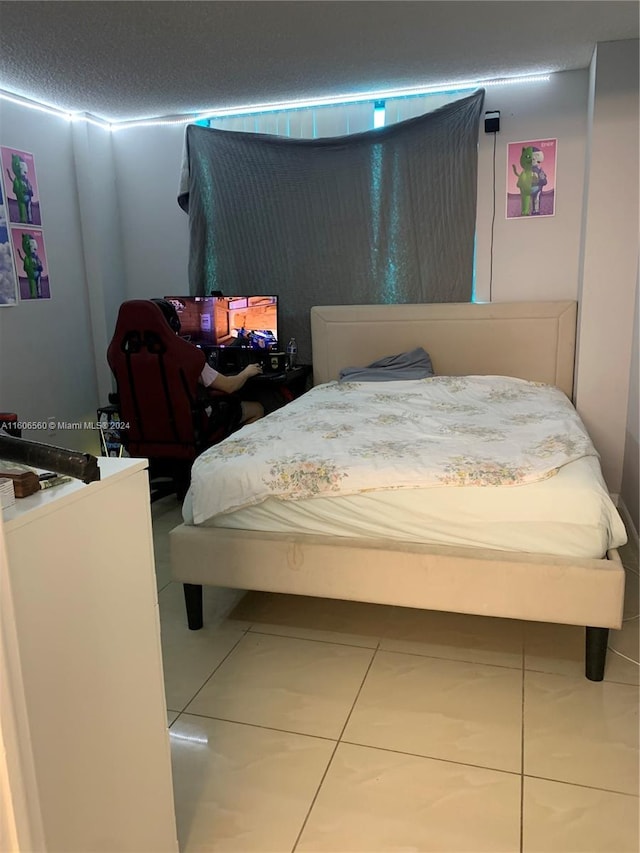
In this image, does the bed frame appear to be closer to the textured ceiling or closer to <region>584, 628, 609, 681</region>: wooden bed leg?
<region>584, 628, 609, 681</region>: wooden bed leg

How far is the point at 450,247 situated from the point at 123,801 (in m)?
3.63

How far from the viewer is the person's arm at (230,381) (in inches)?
142

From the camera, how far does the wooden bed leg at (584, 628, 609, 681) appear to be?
2.11 meters

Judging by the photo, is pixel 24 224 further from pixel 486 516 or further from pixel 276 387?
pixel 486 516

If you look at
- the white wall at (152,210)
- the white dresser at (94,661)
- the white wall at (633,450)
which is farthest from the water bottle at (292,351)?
the white dresser at (94,661)

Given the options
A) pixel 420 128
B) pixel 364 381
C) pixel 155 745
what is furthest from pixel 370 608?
pixel 420 128

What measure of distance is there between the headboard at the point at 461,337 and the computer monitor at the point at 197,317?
2.35ft

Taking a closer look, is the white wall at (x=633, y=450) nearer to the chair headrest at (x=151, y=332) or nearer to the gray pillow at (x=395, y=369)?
the gray pillow at (x=395, y=369)

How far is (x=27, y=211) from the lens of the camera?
415 cm

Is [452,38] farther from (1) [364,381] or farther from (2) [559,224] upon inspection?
(1) [364,381]

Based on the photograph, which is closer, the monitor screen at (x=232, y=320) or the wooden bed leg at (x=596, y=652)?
the wooden bed leg at (x=596, y=652)

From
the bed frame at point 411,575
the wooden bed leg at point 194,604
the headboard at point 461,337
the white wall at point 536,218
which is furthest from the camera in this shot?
the headboard at point 461,337

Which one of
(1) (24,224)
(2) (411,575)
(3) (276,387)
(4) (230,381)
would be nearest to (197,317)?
(3) (276,387)

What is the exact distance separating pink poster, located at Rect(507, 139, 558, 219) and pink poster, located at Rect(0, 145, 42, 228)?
10.0 feet
